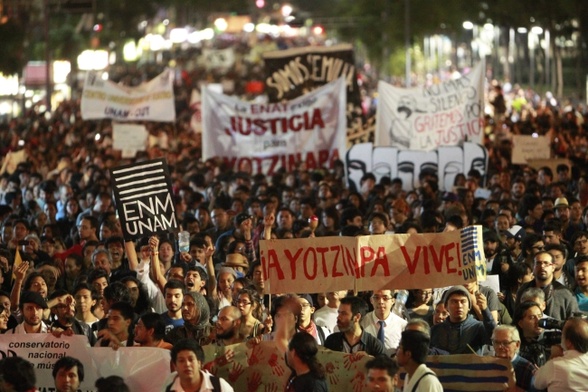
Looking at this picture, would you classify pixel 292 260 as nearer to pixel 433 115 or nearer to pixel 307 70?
pixel 433 115

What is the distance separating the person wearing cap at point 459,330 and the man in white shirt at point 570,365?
1.17 meters

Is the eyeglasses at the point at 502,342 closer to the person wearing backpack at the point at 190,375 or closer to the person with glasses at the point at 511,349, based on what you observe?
the person with glasses at the point at 511,349

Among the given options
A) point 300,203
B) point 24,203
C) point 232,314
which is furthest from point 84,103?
point 232,314

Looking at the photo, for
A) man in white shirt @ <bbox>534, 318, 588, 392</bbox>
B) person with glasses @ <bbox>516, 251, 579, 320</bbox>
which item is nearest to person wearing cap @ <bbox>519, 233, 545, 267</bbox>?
person with glasses @ <bbox>516, 251, 579, 320</bbox>

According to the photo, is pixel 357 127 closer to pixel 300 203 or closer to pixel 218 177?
pixel 218 177

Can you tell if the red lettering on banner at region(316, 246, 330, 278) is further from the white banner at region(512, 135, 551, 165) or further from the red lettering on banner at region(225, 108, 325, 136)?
the white banner at region(512, 135, 551, 165)

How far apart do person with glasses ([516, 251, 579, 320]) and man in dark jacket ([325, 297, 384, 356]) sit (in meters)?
1.57

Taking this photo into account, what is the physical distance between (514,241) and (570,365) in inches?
196

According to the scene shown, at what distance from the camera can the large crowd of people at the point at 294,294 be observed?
854 centimetres

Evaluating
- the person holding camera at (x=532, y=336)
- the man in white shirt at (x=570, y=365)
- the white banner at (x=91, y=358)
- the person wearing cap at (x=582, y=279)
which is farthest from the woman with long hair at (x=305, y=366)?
the person wearing cap at (x=582, y=279)

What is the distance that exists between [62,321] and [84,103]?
17.3 m

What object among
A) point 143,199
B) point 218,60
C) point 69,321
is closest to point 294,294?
point 69,321

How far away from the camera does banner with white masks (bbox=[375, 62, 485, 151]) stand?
23094 mm

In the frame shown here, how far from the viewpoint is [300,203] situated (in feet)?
54.3
